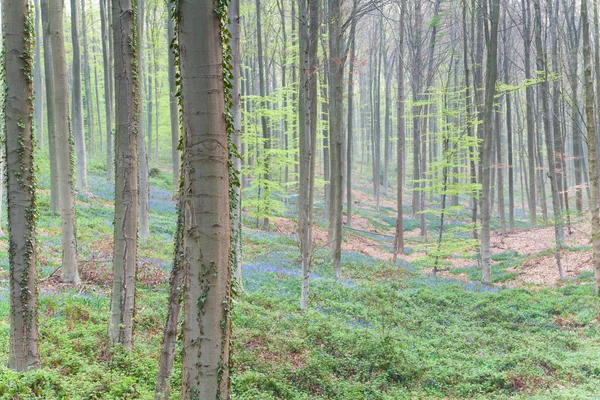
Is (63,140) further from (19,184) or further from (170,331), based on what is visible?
(170,331)

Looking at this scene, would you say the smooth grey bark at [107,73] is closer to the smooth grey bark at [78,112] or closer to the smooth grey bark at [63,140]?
the smooth grey bark at [78,112]

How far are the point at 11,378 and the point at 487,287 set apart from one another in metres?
14.3

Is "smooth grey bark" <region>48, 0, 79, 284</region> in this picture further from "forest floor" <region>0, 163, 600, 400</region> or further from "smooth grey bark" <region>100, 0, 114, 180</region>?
"smooth grey bark" <region>100, 0, 114, 180</region>

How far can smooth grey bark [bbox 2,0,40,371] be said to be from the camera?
4.43 m

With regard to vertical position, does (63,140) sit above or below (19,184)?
above

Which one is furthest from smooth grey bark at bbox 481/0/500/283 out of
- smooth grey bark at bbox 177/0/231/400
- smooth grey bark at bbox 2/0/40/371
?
smooth grey bark at bbox 2/0/40/371

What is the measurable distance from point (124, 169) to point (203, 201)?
2.80 m

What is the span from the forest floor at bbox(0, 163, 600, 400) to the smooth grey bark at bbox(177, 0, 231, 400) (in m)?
1.80

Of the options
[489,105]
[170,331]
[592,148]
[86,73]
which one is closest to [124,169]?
[170,331]

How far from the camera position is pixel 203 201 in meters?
3.18

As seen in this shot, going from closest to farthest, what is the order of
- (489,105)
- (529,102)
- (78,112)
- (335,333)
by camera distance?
(335,333) → (489,105) → (78,112) → (529,102)

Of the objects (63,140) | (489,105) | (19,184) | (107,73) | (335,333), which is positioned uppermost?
(107,73)

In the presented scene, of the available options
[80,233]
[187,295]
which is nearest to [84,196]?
[80,233]

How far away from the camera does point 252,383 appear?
230 inches
